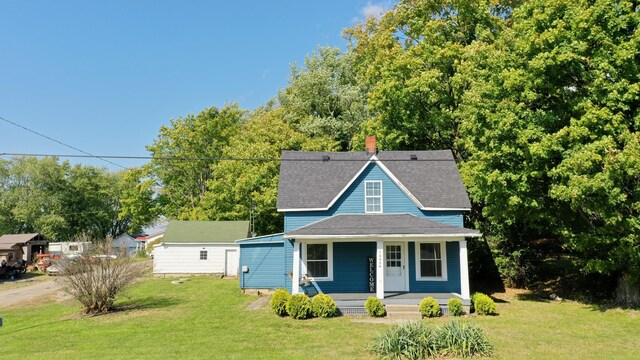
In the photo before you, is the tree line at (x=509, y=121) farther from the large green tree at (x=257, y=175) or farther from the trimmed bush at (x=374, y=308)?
the trimmed bush at (x=374, y=308)

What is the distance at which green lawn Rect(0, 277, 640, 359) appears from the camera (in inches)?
440

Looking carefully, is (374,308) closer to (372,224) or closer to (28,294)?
(372,224)

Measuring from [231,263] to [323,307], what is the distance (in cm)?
1624

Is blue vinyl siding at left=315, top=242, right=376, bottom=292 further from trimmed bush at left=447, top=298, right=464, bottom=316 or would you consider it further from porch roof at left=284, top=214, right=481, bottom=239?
trimmed bush at left=447, top=298, right=464, bottom=316

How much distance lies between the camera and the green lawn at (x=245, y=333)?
1119cm

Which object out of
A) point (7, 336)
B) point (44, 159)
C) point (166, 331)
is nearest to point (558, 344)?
point (166, 331)

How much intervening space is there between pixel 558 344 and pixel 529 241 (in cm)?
1122

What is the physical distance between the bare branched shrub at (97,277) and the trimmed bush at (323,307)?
743 centimetres

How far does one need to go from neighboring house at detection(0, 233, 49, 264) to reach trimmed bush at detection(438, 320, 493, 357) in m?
40.2

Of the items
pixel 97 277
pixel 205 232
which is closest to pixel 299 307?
pixel 97 277

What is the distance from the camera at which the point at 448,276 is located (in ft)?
62.8

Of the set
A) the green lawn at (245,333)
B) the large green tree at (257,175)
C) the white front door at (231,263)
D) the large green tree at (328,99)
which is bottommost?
the green lawn at (245,333)

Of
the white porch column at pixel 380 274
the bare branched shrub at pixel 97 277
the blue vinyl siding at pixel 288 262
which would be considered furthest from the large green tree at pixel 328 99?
the bare branched shrub at pixel 97 277

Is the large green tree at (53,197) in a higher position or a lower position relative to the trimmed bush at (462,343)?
higher
